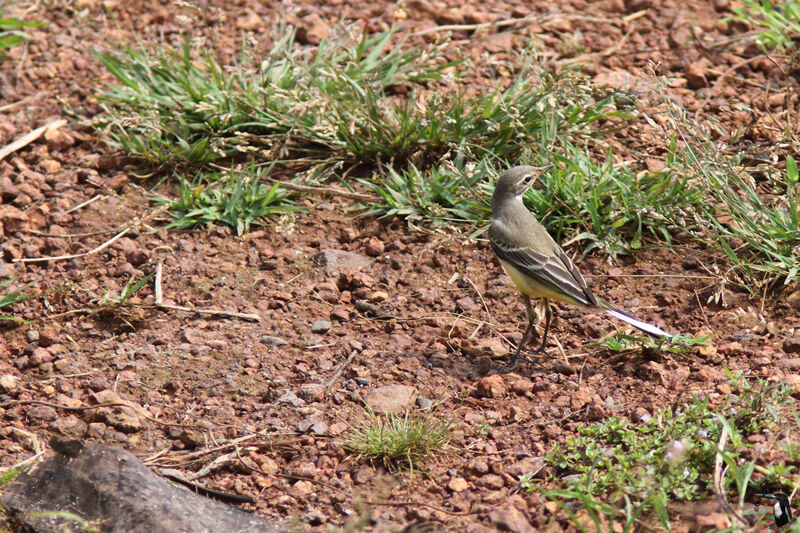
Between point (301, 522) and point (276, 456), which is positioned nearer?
point (301, 522)

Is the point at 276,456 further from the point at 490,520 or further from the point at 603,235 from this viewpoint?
the point at 603,235

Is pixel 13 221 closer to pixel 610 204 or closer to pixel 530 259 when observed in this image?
pixel 530 259

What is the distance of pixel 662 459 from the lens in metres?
4.18

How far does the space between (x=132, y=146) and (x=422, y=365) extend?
3133 mm

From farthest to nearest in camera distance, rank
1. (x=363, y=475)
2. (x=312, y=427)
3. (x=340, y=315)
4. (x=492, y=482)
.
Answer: (x=340, y=315)
(x=312, y=427)
(x=363, y=475)
(x=492, y=482)

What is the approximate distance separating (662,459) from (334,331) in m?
2.24

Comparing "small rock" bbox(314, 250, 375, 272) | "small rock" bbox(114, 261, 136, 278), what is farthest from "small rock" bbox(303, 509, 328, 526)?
"small rock" bbox(114, 261, 136, 278)

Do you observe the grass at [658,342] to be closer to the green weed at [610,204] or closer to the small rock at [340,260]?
the green weed at [610,204]

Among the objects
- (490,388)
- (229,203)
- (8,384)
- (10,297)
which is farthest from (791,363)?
(10,297)

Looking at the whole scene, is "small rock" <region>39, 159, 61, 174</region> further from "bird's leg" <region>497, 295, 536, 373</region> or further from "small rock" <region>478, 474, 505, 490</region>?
"small rock" <region>478, 474, 505, 490</region>

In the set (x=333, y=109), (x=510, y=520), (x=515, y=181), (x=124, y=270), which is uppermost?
(x=515, y=181)

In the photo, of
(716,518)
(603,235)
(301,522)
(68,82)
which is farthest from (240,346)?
(68,82)

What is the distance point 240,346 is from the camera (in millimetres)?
5473

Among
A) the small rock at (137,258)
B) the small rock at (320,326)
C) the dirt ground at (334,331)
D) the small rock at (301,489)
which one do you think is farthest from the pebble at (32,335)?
the small rock at (301,489)
